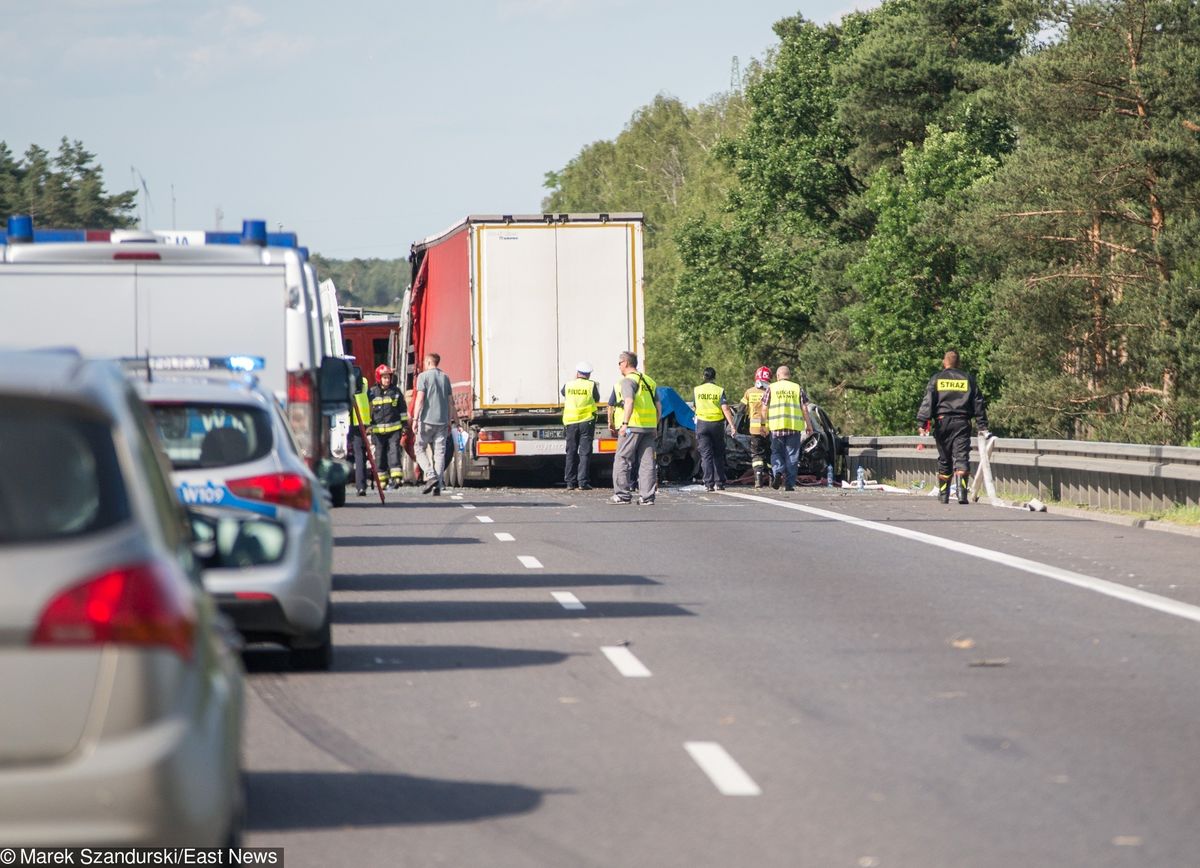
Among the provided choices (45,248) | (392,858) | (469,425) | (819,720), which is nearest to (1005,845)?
(392,858)

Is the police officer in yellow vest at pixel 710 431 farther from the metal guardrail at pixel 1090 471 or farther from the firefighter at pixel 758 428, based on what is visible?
the metal guardrail at pixel 1090 471

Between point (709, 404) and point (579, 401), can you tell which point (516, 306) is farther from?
point (709, 404)

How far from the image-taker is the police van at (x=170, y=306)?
506 inches

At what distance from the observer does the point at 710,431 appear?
29.5 meters

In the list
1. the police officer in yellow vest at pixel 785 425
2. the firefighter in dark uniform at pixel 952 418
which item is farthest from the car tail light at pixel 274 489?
the police officer in yellow vest at pixel 785 425

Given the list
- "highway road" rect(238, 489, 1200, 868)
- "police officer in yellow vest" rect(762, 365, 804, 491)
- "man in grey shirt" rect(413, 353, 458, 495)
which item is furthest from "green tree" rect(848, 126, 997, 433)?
"highway road" rect(238, 489, 1200, 868)

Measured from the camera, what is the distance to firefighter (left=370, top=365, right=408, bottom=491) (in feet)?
95.6

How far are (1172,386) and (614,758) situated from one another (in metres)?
40.0

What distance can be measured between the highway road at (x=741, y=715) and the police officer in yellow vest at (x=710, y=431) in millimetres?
12676

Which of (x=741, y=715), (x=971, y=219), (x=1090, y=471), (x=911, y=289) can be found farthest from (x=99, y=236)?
(x=911, y=289)

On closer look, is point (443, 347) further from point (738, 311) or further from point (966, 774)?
point (738, 311)

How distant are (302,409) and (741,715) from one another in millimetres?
5207

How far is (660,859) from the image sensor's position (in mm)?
5988

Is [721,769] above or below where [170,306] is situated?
below
